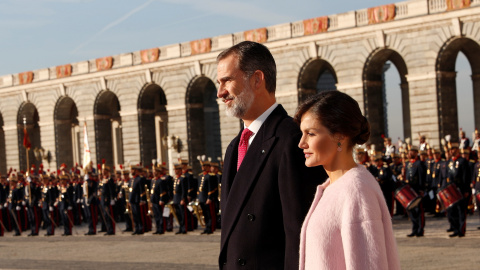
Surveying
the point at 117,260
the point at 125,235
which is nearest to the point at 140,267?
the point at 117,260

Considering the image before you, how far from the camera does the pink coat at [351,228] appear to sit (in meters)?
3.14

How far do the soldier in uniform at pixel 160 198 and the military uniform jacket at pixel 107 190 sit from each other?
1993mm

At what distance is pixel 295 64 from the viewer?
33719mm

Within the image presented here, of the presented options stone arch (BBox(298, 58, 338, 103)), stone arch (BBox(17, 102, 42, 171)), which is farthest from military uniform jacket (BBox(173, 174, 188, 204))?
stone arch (BBox(17, 102, 42, 171))

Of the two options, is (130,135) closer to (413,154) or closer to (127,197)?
(127,197)

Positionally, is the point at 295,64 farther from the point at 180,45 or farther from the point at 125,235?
the point at 125,235

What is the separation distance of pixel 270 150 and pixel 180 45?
35.3 m

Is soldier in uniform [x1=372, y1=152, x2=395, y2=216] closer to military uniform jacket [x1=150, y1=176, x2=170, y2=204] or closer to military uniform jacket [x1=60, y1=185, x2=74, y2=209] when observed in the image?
military uniform jacket [x1=150, y1=176, x2=170, y2=204]

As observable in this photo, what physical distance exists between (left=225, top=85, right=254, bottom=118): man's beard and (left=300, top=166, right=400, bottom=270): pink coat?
1.16 m

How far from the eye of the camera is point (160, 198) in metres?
21.0

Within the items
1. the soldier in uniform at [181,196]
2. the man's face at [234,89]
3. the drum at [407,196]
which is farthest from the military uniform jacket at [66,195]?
the man's face at [234,89]

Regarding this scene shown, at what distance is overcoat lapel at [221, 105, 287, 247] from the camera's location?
13.9ft

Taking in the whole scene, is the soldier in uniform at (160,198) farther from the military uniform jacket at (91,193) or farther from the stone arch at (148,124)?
the stone arch at (148,124)

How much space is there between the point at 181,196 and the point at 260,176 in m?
16.6
